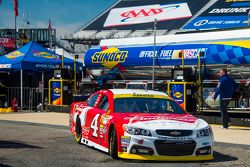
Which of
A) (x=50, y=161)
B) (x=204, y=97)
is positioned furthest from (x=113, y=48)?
(x=50, y=161)

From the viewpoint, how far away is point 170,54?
22.0 meters

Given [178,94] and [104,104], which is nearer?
[104,104]

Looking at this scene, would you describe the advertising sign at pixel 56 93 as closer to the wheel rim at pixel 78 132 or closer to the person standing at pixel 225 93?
the person standing at pixel 225 93

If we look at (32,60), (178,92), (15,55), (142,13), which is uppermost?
(142,13)

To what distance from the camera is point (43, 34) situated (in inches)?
5182

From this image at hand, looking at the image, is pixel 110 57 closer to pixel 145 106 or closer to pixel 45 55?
pixel 45 55

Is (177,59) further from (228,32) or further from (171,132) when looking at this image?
(171,132)

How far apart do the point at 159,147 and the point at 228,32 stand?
489 inches

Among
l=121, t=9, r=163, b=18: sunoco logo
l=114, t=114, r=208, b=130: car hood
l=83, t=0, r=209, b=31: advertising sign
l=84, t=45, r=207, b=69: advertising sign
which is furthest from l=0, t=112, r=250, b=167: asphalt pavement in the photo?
l=121, t=9, r=163, b=18: sunoco logo

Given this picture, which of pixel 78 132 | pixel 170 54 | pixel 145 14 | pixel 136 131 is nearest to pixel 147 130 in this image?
pixel 136 131

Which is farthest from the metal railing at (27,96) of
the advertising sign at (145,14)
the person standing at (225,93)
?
the advertising sign at (145,14)

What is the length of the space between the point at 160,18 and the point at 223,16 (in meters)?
14.1

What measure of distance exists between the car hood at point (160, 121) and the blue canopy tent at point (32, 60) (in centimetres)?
1642

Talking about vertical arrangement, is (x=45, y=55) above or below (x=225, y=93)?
above
